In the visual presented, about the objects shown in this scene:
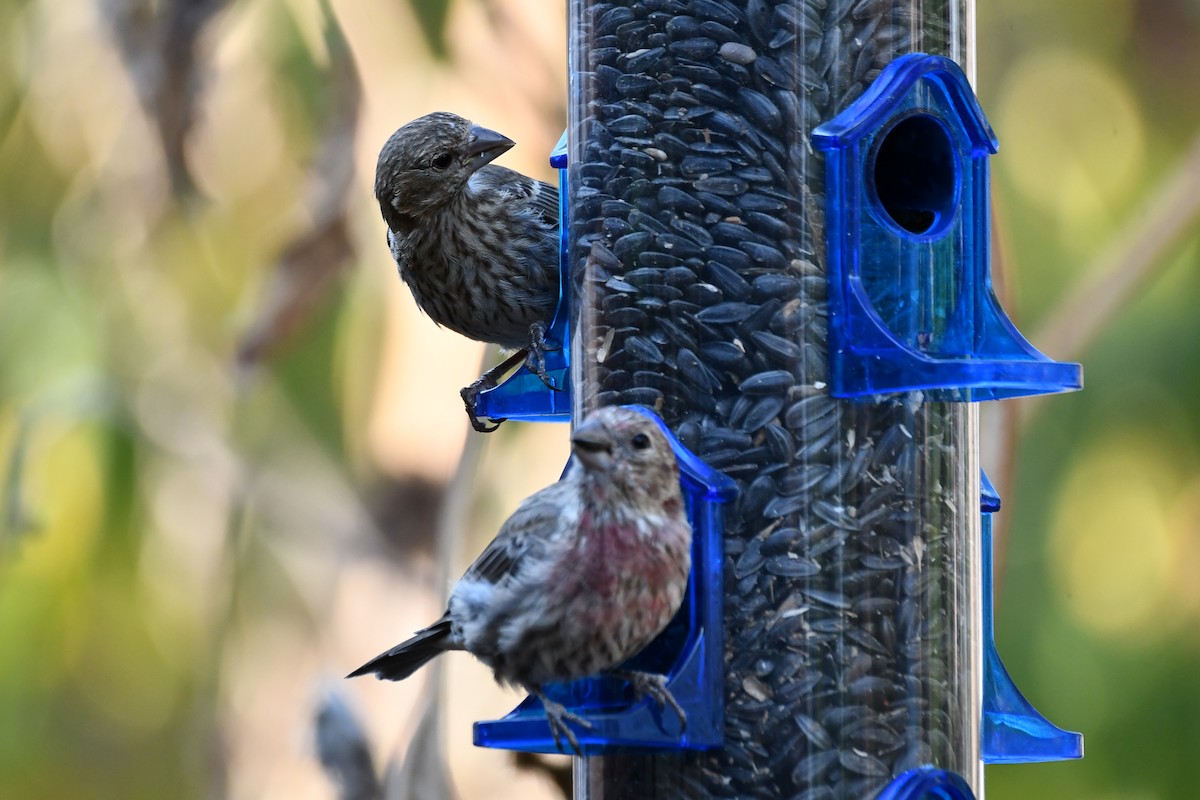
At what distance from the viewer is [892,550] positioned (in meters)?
4.25

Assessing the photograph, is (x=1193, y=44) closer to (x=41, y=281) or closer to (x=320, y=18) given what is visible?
(x=320, y=18)

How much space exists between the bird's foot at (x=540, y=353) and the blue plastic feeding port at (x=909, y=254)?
0.96m

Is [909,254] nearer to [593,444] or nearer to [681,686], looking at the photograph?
[593,444]

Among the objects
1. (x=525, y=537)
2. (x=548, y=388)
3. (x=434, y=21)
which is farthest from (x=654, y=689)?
(x=434, y=21)

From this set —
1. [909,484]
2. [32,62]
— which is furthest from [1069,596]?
[32,62]

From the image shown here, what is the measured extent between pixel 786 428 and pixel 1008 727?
97 cm

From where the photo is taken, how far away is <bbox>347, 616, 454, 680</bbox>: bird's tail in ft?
14.9

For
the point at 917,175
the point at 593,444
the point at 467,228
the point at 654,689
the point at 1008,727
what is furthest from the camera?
the point at 467,228

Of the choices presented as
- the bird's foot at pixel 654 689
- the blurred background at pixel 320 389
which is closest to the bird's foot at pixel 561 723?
the bird's foot at pixel 654 689

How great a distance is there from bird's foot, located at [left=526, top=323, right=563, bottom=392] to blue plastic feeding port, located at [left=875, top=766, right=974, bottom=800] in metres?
1.40

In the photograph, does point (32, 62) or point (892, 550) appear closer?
point (892, 550)

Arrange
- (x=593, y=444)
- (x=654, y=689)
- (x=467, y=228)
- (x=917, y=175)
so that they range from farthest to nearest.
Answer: (x=467, y=228) < (x=917, y=175) < (x=654, y=689) < (x=593, y=444)

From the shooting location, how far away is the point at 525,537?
423cm

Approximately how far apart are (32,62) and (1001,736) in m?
5.61
